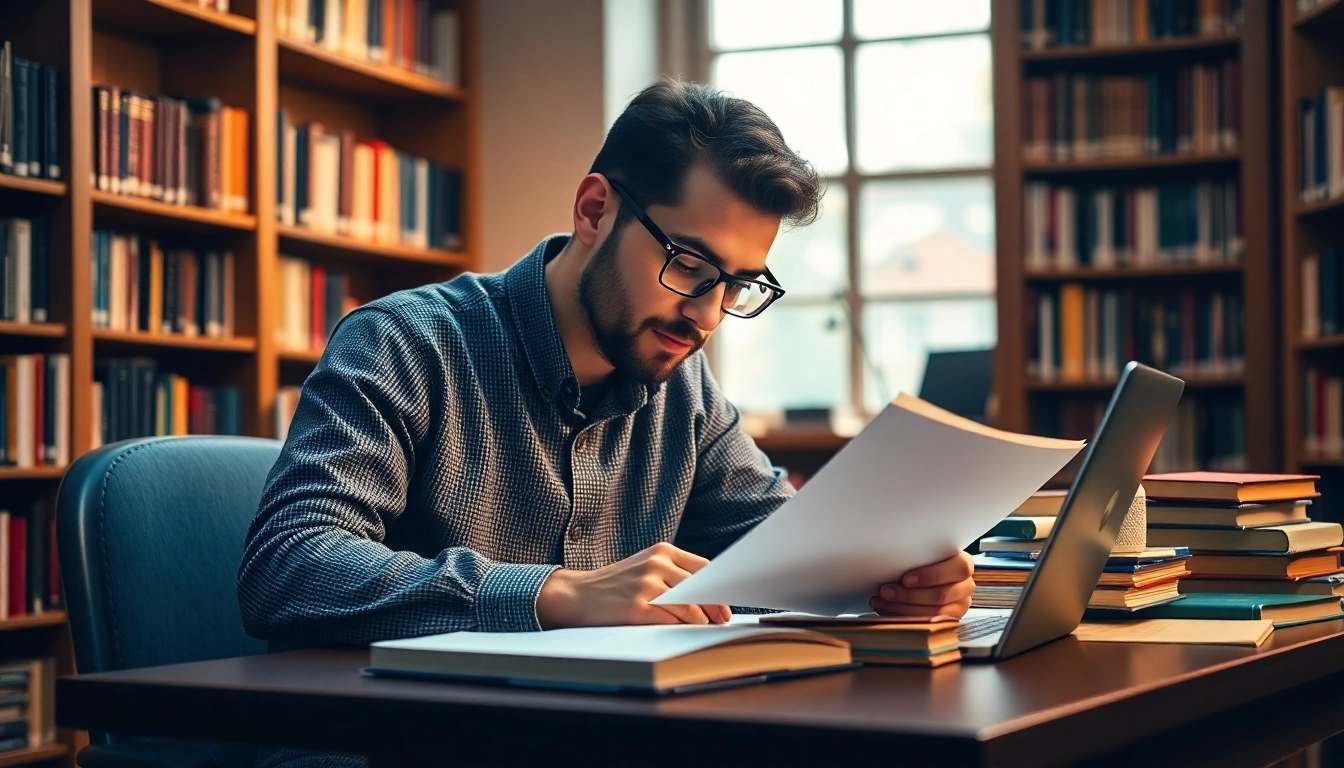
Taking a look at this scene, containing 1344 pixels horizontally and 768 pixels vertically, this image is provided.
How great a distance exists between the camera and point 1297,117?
3697mm

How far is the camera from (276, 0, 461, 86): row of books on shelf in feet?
12.5

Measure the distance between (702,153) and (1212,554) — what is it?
2.14ft

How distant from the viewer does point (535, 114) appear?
4.45 metres

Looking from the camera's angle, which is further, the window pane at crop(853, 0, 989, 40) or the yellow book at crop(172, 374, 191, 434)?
the window pane at crop(853, 0, 989, 40)

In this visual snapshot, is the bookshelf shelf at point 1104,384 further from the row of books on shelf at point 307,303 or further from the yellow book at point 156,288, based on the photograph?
the yellow book at point 156,288

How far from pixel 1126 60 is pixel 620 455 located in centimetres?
298

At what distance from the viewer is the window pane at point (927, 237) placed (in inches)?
176

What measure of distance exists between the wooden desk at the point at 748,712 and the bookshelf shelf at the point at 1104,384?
3045 millimetres

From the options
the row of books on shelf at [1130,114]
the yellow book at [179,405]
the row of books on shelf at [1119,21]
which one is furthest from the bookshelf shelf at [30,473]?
the row of books on shelf at [1119,21]

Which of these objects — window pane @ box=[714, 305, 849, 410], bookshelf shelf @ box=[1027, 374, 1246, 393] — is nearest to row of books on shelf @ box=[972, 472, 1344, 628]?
bookshelf shelf @ box=[1027, 374, 1246, 393]

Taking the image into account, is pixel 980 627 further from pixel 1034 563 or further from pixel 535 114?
pixel 535 114

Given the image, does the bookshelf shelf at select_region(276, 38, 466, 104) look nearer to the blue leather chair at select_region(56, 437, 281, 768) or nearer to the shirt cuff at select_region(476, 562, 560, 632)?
the blue leather chair at select_region(56, 437, 281, 768)

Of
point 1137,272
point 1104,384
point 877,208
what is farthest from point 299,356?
point 1137,272

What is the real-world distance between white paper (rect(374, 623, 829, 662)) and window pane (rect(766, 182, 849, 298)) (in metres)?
3.66
